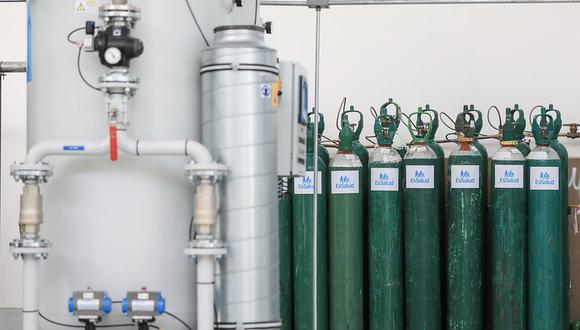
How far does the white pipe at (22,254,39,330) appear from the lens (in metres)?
3.25

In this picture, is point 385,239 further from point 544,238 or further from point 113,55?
point 113,55

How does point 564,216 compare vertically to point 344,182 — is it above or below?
below

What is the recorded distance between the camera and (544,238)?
4621mm

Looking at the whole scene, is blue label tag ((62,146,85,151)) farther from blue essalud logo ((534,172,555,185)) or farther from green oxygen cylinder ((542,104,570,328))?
green oxygen cylinder ((542,104,570,328))

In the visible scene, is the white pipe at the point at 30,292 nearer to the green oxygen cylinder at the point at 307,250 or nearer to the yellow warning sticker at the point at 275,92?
the yellow warning sticker at the point at 275,92

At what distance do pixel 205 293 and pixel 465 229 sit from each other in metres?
1.78

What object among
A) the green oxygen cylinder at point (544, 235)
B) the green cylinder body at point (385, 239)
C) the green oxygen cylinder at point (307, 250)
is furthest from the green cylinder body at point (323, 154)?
the green oxygen cylinder at point (544, 235)

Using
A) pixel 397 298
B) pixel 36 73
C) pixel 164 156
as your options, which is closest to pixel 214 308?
pixel 164 156

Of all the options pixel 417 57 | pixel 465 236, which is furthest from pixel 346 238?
pixel 417 57

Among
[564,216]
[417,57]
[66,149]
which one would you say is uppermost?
[417,57]

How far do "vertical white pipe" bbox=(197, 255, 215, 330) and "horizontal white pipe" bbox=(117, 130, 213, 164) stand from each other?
1.01ft

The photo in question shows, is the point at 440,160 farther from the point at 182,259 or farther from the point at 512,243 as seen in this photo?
the point at 182,259

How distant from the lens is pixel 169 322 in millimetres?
3379

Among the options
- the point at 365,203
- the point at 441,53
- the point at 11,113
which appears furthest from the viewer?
the point at 11,113
